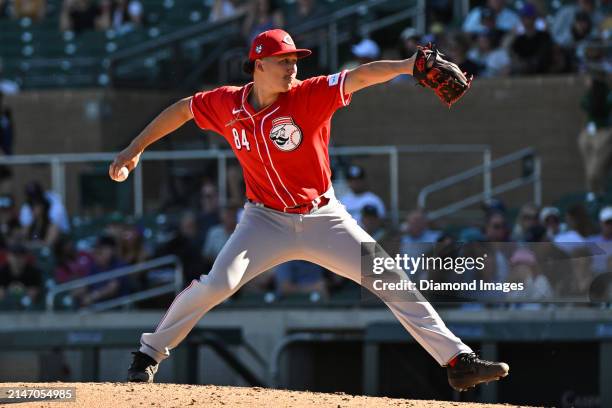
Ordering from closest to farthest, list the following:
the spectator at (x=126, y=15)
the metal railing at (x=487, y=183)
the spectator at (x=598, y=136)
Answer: the spectator at (x=598, y=136), the metal railing at (x=487, y=183), the spectator at (x=126, y=15)

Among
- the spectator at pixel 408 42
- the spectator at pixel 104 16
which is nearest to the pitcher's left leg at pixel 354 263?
the spectator at pixel 408 42

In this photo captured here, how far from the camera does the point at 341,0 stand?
54.4ft

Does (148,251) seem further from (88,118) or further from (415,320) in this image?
(415,320)

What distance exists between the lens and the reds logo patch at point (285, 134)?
23.7 feet

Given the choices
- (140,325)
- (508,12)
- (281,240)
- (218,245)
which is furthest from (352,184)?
(281,240)

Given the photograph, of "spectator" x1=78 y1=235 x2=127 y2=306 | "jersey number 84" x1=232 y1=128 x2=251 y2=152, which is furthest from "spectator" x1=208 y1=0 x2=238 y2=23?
"jersey number 84" x1=232 y1=128 x2=251 y2=152

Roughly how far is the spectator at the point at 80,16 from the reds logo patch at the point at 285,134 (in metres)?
11.4

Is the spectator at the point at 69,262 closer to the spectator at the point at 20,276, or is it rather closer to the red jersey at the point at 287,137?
the spectator at the point at 20,276

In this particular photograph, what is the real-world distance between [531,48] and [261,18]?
3.06m

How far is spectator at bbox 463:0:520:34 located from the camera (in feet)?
49.5

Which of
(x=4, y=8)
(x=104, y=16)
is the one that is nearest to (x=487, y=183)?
(x=104, y=16)

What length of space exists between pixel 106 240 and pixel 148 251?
0.41 meters

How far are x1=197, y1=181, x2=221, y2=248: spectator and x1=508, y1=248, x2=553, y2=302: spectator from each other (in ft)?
12.5

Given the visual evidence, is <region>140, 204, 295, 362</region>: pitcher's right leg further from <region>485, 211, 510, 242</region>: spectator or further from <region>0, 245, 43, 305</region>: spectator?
<region>0, 245, 43, 305</region>: spectator
